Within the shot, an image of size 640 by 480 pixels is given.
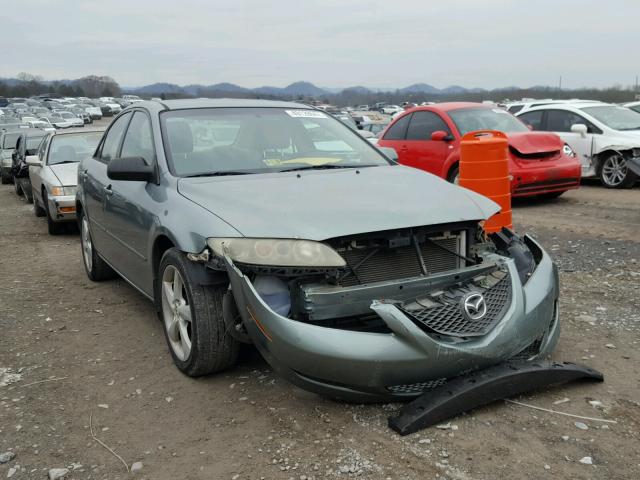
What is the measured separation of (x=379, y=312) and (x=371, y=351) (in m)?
0.19

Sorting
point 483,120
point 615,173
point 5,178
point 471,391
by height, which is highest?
point 483,120

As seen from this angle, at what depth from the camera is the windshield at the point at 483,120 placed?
32.9 feet

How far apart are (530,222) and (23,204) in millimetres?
10763

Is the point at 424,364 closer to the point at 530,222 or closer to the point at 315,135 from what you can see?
the point at 315,135

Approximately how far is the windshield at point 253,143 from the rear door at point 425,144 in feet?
17.4

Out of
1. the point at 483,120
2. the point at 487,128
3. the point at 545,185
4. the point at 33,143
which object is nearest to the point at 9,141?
the point at 33,143

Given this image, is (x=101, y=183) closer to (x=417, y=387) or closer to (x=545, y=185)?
(x=417, y=387)

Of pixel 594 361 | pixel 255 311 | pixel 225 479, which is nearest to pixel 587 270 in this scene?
pixel 594 361

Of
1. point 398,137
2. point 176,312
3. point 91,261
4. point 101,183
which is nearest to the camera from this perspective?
point 176,312

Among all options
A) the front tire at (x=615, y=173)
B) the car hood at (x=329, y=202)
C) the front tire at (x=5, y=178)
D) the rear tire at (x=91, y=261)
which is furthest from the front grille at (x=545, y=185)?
the front tire at (x=5, y=178)

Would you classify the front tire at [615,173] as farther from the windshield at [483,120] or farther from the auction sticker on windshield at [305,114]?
the auction sticker on windshield at [305,114]

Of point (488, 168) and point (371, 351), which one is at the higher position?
point (488, 168)

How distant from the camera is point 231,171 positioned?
4.23 m

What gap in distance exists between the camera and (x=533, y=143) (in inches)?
381
